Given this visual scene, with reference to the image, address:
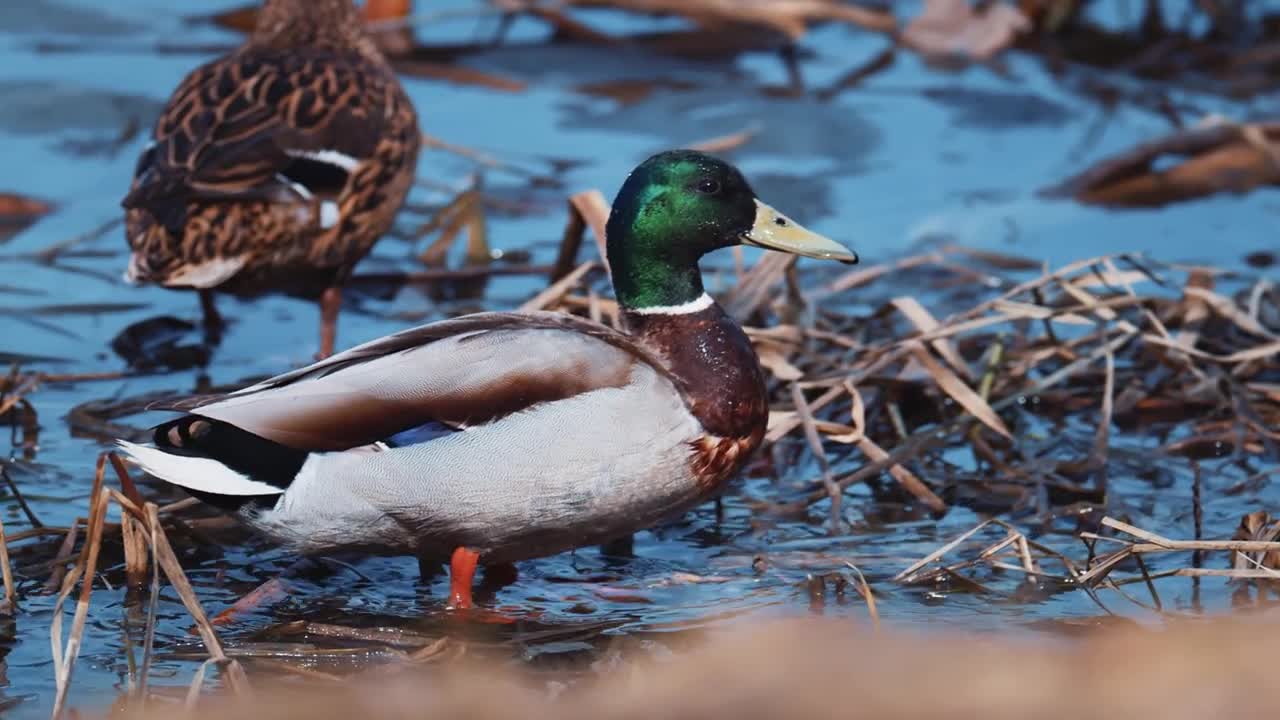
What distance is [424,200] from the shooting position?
7.77 m

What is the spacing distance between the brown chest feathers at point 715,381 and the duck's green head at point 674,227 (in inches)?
3.6

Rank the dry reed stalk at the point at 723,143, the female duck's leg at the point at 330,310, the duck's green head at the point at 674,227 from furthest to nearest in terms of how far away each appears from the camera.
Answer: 1. the dry reed stalk at the point at 723,143
2. the female duck's leg at the point at 330,310
3. the duck's green head at the point at 674,227

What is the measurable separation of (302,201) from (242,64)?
23.6 inches

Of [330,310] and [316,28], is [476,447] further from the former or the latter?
[316,28]

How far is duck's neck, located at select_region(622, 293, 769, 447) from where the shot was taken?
13.8 ft

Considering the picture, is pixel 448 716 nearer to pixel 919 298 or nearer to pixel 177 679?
pixel 177 679

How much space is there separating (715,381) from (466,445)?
23.9 inches

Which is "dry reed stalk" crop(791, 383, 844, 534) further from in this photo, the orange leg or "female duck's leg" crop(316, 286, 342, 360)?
"female duck's leg" crop(316, 286, 342, 360)

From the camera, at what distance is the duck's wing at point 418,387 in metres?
3.97

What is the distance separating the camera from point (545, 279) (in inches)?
272

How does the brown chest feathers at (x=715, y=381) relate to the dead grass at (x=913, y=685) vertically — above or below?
below

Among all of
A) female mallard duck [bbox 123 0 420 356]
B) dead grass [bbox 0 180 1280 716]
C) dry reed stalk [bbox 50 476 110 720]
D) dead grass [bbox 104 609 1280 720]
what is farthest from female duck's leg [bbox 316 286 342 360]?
dead grass [bbox 104 609 1280 720]

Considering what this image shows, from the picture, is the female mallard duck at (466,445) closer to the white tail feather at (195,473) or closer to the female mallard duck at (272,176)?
the white tail feather at (195,473)

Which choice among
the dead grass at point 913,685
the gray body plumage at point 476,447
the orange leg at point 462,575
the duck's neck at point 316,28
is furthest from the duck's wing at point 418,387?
the duck's neck at point 316,28
